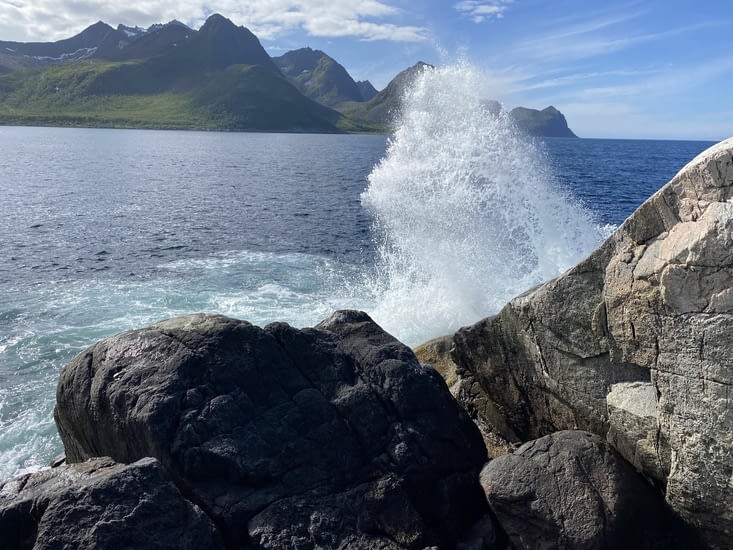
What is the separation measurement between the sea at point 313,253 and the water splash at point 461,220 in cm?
8

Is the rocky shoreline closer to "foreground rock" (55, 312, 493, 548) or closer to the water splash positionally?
"foreground rock" (55, 312, 493, 548)

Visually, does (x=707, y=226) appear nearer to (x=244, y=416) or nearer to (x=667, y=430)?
(x=667, y=430)

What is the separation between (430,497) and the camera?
9.47m

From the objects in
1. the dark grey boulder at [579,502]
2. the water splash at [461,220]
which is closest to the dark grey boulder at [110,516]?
the dark grey boulder at [579,502]

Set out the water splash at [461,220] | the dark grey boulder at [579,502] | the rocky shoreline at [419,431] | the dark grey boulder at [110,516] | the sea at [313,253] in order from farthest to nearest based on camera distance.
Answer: the water splash at [461,220] < the sea at [313,253] < the dark grey boulder at [579,502] < the rocky shoreline at [419,431] < the dark grey boulder at [110,516]

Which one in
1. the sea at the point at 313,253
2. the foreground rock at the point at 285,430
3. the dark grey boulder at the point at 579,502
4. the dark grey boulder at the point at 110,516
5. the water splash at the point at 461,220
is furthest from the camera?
the water splash at the point at 461,220

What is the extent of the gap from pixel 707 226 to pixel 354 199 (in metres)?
54.3

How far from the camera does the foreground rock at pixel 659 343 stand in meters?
8.08

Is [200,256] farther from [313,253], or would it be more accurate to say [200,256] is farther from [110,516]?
[110,516]

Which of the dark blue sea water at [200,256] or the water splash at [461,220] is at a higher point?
the water splash at [461,220]

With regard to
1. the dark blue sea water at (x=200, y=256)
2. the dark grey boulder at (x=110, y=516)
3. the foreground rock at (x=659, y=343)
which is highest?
the foreground rock at (x=659, y=343)

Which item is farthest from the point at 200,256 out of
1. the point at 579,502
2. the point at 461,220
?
the point at 579,502

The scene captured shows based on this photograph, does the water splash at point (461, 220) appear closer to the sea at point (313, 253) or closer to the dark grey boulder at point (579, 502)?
the sea at point (313, 253)

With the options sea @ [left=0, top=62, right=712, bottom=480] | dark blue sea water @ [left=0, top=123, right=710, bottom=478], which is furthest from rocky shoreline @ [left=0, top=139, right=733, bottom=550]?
dark blue sea water @ [left=0, top=123, right=710, bottom=478]
